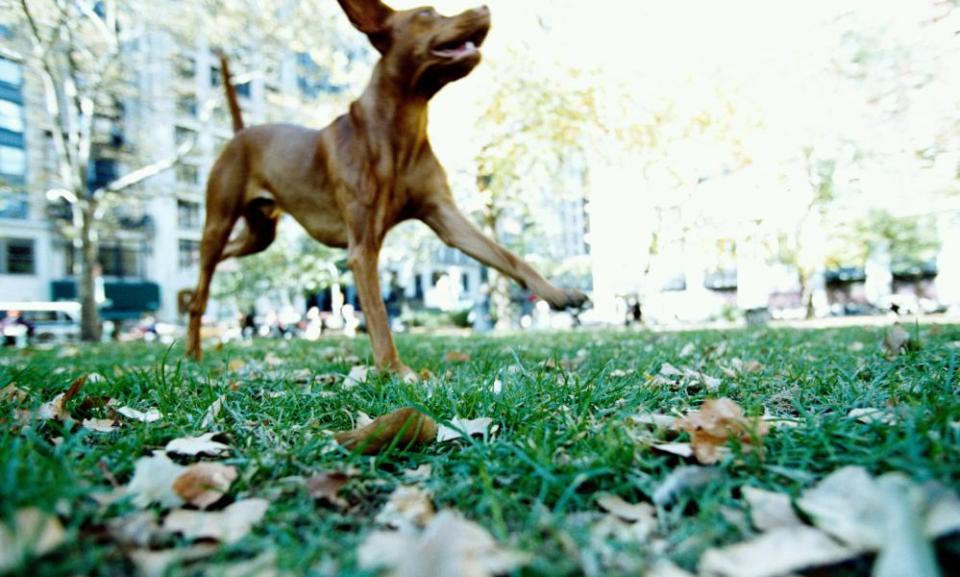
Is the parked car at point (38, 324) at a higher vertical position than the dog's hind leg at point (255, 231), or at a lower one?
lower

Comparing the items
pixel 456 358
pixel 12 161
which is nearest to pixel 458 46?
pixel 456 358

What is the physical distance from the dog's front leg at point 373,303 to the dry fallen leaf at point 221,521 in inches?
69.8

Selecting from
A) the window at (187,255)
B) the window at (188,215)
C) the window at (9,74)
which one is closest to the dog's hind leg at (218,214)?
the window at (9,74)

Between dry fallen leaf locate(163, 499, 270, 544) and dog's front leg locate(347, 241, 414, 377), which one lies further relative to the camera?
dog's front leg locate(347, 241, 414, 377)

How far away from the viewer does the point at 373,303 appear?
3002mm

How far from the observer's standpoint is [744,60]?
14.2 metres

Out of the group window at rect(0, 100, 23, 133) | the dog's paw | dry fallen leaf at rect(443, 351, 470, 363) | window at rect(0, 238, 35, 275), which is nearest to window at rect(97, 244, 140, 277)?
window at rect(0, 238, 35, 275)

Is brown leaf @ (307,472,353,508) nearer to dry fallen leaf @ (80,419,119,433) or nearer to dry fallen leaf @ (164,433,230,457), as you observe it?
dry fallen leaf @ (164,433,230,457)

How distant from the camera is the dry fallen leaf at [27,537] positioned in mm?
723

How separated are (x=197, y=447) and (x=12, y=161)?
35479 mm

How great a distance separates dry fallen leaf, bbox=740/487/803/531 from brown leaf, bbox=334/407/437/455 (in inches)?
30.1

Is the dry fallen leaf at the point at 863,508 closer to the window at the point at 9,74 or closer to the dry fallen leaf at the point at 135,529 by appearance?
the dry fallen leaf at the point at 135,529

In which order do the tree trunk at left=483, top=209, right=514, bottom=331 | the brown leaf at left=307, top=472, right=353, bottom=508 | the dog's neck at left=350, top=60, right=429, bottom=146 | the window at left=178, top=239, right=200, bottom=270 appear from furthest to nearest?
1. the window at left=178, top=239, right=200, bottom=270
2. the tree trunk at left=483, top=209, right=514, bottom=331
3. the dog's neck at left=350, top=60, right=429, bottom=146
4. the brown leaf at left=307, top=472, right=353, bottom=508

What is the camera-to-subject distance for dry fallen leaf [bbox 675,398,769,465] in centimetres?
122
